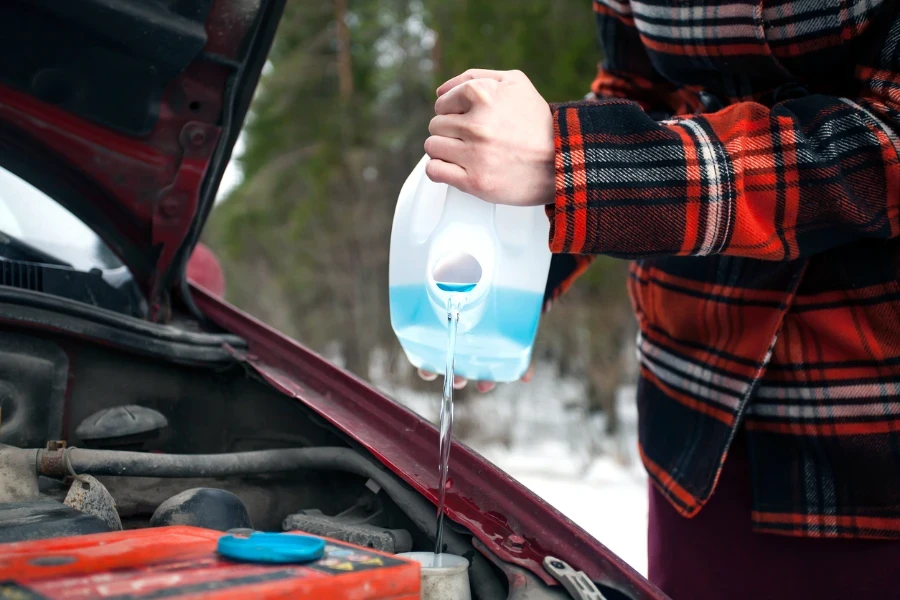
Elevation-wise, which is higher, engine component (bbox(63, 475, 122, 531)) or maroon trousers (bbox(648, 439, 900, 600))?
engine component (bbox(63, 475, 122, 531))

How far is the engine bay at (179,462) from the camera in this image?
1.25 metres

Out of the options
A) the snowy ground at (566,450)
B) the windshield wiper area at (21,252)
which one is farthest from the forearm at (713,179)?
the snowy ground at (566,450)

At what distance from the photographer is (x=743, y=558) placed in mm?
1502

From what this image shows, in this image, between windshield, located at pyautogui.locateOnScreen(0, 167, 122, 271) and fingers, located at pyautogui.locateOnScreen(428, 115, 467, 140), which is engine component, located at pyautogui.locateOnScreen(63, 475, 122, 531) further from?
fingers, located at pyautogui.locateOnScreen(428, 115, 467, 140)

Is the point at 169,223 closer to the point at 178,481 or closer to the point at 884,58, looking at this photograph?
the point at 178,481

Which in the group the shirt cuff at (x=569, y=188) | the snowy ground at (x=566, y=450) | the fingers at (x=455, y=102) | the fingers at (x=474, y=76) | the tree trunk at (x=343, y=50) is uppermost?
the tree trunk at (x=343, y=50)

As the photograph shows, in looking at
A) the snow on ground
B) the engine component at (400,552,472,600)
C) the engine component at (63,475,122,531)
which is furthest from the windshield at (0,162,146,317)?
the snow on ground

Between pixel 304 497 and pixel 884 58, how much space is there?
1372mm

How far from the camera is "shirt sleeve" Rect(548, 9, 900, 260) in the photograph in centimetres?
105

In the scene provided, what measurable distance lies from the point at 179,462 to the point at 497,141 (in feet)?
3.28

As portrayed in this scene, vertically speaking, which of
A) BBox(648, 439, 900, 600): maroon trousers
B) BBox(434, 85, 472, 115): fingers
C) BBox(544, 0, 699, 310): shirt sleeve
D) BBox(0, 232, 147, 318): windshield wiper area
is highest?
BBox(544, 0, 699, 310): shirt sleeve

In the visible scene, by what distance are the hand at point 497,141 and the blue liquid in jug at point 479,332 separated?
47 cm

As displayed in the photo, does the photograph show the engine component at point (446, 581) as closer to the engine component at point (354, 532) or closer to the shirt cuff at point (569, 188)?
the engine component at point (354, 532)

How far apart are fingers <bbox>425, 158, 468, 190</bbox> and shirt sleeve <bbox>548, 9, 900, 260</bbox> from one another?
136mm
